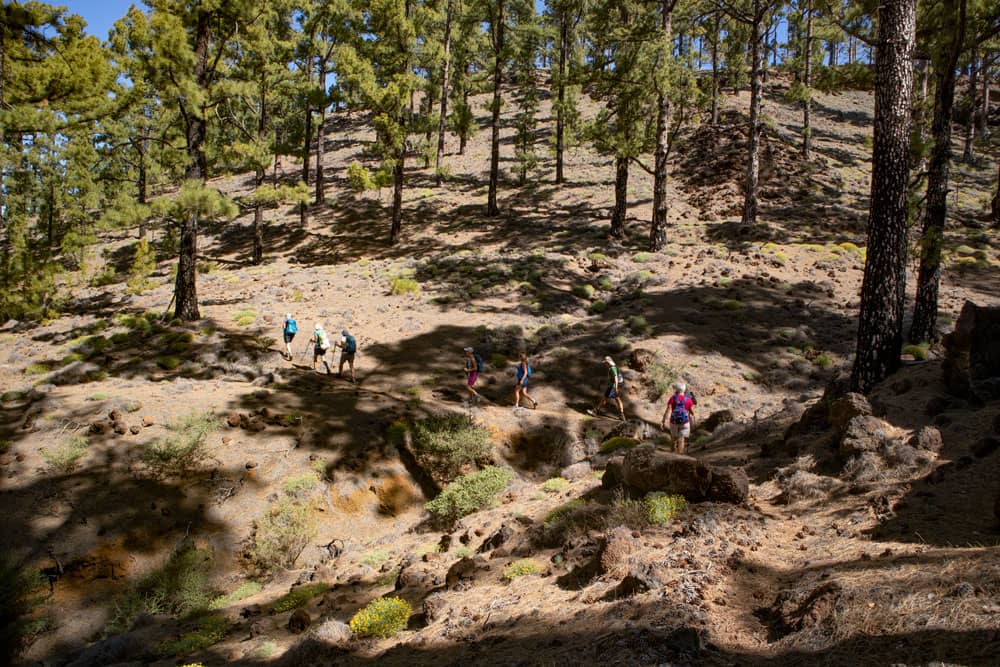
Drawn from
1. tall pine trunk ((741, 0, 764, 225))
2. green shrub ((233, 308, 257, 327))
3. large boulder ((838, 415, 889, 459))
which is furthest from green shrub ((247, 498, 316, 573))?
tall pine trunk ((741, 0, 764, 225))

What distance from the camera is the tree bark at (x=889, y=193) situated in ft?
25.4

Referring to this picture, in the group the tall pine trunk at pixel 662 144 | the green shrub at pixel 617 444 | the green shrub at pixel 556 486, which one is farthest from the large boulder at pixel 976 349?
the tall pine trunk at pixel 662 144

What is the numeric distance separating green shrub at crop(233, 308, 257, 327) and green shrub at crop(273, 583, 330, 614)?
39.2 feet

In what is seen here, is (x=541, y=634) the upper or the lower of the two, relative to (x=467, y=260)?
lower

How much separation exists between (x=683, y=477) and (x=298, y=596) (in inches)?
195

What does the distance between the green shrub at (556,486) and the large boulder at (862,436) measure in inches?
154

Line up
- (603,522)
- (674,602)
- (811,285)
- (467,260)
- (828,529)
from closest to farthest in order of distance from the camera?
(674,602) < (828,529) < (603,522) < (811,285) < (467,260)

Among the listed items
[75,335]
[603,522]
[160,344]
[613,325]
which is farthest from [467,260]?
[603,522]

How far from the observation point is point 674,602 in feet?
13.7

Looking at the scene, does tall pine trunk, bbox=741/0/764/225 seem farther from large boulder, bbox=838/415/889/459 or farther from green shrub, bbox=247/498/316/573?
green shrub, bbox=247/498/316/573

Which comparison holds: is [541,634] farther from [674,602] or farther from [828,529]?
[828,529]

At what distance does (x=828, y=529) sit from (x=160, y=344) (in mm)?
16174

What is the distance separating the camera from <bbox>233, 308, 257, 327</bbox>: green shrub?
667 inches

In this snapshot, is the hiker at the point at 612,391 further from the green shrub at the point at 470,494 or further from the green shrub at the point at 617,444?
the green shrub at the point at 470,494
